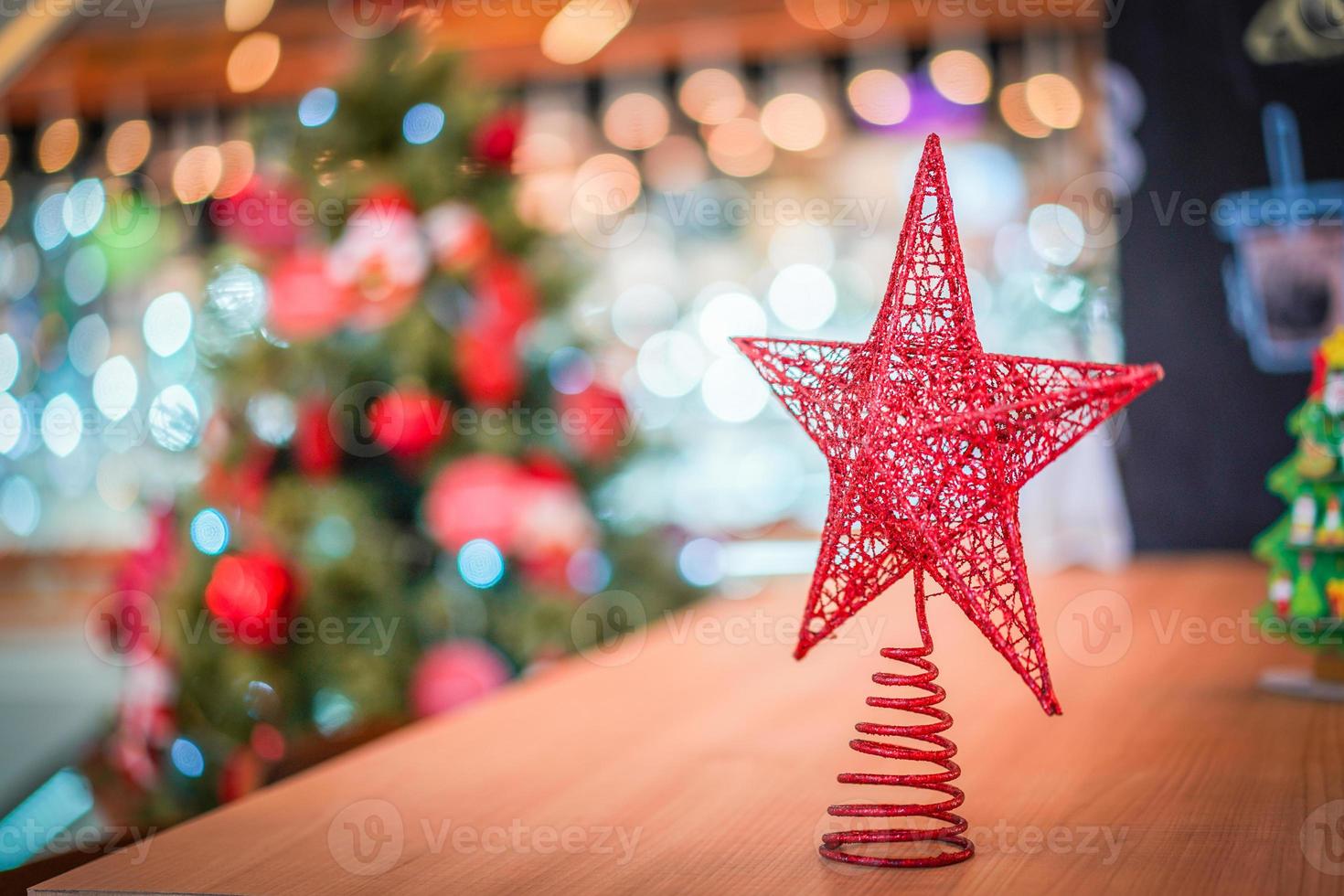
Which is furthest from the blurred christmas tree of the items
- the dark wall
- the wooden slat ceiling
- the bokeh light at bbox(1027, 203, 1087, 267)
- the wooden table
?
the wooden slat ceiling

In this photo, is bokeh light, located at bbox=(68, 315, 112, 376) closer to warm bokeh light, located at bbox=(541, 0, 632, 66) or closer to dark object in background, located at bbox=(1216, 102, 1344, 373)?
warm bokeh light, located at bbox=(541, 0, 632, 66)

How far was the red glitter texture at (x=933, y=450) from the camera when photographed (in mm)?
732

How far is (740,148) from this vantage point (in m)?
4.50

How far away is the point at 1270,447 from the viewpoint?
84.4 inches

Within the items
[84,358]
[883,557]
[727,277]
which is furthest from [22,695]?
[883,557]

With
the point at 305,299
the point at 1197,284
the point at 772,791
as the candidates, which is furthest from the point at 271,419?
the point at 1197,284

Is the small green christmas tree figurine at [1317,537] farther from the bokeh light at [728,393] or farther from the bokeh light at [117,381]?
the bokeh light at [117,381]

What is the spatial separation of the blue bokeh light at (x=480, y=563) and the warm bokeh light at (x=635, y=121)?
111 inches

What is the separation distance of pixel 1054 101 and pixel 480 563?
2900mm

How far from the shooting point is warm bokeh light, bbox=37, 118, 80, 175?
4863 millimetres

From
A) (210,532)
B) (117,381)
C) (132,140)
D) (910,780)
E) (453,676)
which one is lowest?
(453,676)

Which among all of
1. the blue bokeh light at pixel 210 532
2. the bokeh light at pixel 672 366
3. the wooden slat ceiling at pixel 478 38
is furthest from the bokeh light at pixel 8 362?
the blue bokeh light at pixel 210 532

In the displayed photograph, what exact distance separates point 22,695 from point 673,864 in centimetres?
406

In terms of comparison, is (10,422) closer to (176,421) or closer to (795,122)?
(795,122)
